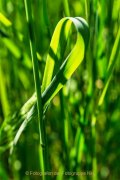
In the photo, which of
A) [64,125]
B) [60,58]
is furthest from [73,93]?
[60,58]

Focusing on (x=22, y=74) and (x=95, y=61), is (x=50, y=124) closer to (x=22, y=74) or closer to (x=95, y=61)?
(x=22, y=74)

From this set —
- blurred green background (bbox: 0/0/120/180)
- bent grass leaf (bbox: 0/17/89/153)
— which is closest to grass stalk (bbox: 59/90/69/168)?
blurred green background (bbox: 0/0/120/180)

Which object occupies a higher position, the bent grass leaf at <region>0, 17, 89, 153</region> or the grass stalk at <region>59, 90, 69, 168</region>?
the bent grass leaf at <region>0, 17, 89, 153</region>

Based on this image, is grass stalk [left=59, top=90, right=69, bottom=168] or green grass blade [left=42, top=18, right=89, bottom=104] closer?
green grass blade [left=42, top=18, right=89, bottom=104]

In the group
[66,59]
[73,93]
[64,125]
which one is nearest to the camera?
[66,59]

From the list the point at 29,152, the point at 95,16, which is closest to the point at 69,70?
the point at 95,16

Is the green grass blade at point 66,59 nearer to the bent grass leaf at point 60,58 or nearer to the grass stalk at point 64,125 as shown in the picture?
the bent grass leaf at point 60,58

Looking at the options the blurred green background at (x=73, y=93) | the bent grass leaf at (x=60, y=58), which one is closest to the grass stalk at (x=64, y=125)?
the blurred green background at (x=73, y=93)

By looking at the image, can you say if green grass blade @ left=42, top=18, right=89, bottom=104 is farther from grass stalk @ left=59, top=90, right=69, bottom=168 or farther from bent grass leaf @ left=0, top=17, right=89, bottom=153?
grass stalk @ left=59, top=90, right=69, bottom=168

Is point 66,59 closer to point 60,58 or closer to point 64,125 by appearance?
point 60,58
